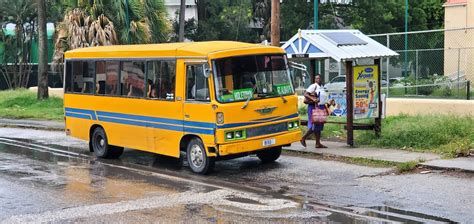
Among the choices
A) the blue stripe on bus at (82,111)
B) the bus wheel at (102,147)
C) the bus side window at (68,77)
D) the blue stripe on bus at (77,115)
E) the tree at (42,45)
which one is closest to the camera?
the bus wheel at (102,147)

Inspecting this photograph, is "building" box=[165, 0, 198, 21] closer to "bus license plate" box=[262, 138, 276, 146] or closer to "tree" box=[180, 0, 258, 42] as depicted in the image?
"tree" box=[180, 0, 258, 42]

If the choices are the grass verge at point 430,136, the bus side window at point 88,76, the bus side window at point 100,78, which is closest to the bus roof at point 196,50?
the bus side window at point 100,78

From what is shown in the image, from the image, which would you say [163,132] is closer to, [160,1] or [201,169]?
[201,169]

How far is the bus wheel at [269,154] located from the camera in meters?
13.2

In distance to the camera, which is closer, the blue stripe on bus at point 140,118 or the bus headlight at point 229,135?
the bus headlight at point 229,135

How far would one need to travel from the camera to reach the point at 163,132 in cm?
1286

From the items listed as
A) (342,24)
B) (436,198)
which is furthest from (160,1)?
(436,198)

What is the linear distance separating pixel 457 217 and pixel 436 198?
1.23 metres

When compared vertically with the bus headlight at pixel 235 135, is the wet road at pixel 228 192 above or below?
below

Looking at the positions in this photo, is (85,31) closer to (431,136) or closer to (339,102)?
(339,102)

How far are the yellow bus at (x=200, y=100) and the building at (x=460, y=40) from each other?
13849mm

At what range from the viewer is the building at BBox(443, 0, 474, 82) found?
26.9m

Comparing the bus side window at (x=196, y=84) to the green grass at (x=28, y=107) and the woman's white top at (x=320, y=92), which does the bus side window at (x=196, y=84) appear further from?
the green grass at (x=28, y=107)

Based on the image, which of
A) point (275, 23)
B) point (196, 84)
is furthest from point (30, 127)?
point (196, 84)
